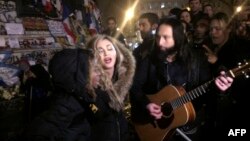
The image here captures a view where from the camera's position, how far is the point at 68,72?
248 centimetres

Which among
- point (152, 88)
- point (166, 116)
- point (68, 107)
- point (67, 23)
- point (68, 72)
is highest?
point (67, 23)

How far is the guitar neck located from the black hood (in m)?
1.69

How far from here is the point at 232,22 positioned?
513 centimetres

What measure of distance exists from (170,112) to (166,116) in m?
0.09

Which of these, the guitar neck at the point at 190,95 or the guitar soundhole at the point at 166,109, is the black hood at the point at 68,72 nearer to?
the guitar neck at the point at 190,95

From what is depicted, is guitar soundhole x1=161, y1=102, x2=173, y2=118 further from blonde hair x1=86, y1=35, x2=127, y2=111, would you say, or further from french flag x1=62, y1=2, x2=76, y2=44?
french flag x1=62, y1=2, x2=76, y2=44

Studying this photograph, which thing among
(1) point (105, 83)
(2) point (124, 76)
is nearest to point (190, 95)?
(2) point (124, 76)

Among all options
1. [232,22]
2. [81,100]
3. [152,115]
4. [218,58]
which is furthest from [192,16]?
[81,100]

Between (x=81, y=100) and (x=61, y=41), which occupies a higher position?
(x=61, y=41)

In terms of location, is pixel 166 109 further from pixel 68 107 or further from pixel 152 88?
pixel 68 107

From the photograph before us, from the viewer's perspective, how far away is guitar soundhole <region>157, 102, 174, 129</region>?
13.3ft

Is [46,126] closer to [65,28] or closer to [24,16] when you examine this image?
[24,16]

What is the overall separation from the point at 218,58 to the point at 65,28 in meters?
4.41

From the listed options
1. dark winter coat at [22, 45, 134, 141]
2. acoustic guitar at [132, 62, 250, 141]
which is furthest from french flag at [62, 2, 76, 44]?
dark winter coat at [22, 45, 134, 141]
